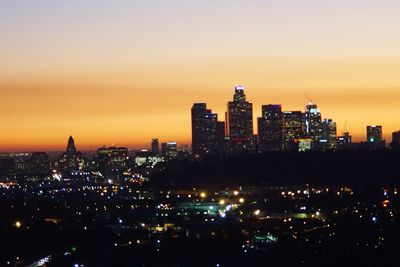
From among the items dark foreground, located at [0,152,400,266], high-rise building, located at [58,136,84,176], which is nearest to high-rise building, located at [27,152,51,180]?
high-rise building, located at [58,136,84,176]

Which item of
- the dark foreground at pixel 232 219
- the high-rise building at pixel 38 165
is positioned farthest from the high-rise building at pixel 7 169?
the dark foreground at pixel 232 219

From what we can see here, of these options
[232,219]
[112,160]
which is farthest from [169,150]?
[232,219]

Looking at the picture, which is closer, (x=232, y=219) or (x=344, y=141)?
(x=232, y=219)

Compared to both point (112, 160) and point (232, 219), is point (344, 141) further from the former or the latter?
point (232, 219)

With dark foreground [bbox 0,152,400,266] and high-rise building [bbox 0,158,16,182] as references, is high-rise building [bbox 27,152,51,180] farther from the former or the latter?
dark foreground [bbox 0,152,400,266]

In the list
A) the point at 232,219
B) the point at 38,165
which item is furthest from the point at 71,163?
the point at 232,219

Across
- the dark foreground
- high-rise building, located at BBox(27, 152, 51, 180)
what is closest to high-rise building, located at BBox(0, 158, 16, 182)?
high-rise building, located at BBox(27, 152, 51, 180)

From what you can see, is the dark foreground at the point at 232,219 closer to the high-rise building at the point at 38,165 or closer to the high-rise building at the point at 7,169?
the high-rise building at the point at 7,169

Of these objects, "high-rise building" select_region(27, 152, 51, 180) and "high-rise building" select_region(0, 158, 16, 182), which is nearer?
"high-rise building" select_region(0, 158, 16, 182)

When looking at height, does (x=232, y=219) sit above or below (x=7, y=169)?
below

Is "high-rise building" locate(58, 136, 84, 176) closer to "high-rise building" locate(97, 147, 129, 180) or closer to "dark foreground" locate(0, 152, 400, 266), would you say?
"high-rise building" locate(97, 147, 129, 180)

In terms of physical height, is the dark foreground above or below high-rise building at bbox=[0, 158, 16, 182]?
below
